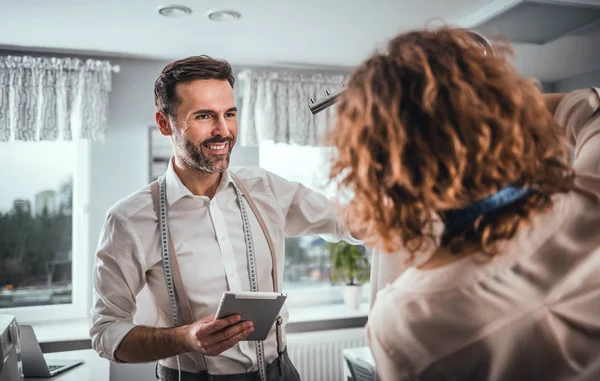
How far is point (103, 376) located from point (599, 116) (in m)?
2.09

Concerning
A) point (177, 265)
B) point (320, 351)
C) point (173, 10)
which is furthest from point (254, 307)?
point (320, 351)

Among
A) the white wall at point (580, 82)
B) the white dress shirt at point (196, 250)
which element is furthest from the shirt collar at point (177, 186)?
the white wall at point (580, 82)

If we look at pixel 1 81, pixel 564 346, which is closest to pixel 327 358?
pixel 1 81

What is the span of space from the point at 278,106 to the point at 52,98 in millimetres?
1508

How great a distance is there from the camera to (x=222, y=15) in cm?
273

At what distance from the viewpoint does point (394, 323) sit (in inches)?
26.2

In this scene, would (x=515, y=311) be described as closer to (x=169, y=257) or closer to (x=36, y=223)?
(x=169, y=257)

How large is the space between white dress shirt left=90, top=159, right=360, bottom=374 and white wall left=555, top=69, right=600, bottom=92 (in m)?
3.71

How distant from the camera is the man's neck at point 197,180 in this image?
1.59m

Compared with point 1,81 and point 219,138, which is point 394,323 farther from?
point 1,81

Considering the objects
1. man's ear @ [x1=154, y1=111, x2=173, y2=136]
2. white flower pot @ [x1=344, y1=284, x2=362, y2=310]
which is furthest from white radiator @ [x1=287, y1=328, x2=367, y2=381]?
man's ear @ [x1=154, y1=111, x2=173, y2=136]

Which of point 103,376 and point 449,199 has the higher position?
point 449,199

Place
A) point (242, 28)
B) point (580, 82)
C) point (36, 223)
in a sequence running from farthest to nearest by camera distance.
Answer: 1. point (580, 82)
2. point (36, 223)
3. point (242, 28)

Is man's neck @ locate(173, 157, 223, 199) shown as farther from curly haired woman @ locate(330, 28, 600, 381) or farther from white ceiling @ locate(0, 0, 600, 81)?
white ceiling @ locate(0, 0, 600, 81)
